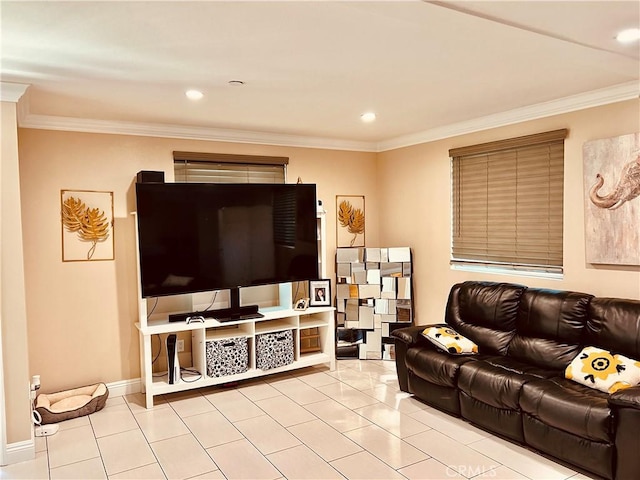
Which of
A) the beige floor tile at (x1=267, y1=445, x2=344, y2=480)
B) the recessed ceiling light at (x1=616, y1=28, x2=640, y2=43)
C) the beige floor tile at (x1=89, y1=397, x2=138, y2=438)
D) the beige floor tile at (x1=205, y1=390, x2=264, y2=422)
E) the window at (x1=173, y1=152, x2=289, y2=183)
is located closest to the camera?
the recessed ceiling light at (x1=616, y1=28, x2=640, y2=43)

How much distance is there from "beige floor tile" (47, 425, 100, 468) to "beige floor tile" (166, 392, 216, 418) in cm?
66

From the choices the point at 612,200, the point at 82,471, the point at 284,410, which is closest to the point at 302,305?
the point at 284,410

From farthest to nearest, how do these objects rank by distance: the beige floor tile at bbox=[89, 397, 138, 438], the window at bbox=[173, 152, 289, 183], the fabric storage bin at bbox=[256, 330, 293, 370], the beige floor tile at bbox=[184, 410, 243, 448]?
the window at bbox=[173, 152, 289, 183] < the fabric storage bin at bbox=[256, 330, 293, 370] < the beige floor tile at bbox=[89, 397, 138, 438] < the beige floor tile at bbox=[184, 410, 243, 448]

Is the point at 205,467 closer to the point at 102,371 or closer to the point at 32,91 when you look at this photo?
the point at 102,371

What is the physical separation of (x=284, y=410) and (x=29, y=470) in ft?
5.78

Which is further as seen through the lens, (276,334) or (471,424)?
(276,334)

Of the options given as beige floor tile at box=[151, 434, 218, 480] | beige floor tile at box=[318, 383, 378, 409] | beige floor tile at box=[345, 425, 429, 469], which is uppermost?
beige floor tile at box=[318, 383, 378, 409]

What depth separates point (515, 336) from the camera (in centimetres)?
381

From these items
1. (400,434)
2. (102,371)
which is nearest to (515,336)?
(400,434)

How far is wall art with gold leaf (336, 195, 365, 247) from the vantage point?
221 inches

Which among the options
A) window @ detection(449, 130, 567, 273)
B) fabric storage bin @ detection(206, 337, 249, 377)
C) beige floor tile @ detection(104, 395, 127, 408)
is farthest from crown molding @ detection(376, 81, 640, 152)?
beige floor tile @ detection(104, 395, 127, 408)

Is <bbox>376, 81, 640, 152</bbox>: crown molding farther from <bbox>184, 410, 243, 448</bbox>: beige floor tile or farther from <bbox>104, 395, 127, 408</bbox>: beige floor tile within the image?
<bbox>104, 395, 127, 408</bbox>: beige floor tile

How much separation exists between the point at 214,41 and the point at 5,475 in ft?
9.39

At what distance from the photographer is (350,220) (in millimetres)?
5652
